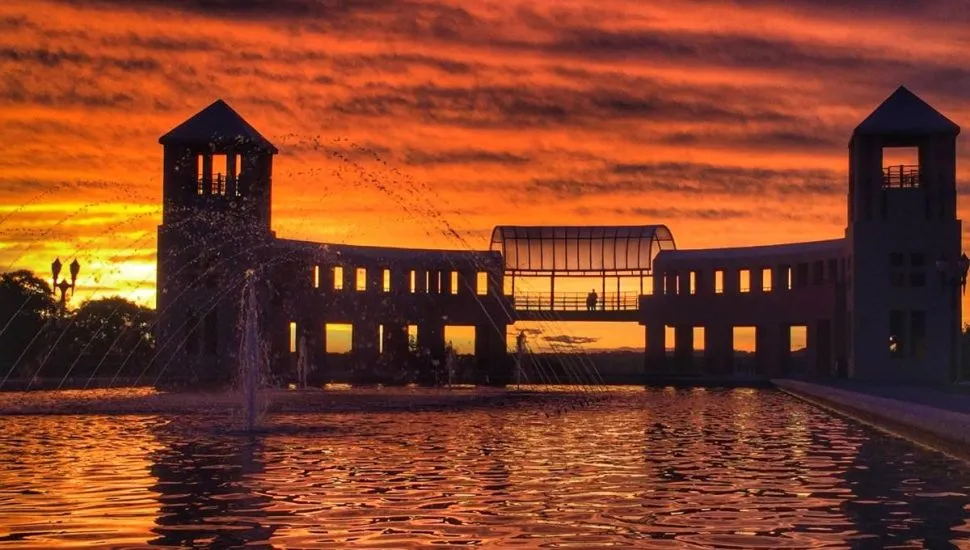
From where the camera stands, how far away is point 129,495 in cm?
1408

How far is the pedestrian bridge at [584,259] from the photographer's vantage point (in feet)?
249

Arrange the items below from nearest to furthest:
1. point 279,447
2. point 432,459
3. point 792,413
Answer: point 432,459
point 279,447
point 792,413

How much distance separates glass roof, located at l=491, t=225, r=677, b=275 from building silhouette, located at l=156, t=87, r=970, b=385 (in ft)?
0.24

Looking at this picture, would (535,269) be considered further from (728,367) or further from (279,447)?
(279,447)

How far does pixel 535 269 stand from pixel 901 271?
22.4 m

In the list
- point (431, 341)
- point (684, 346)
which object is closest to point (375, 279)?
point (431, 341)

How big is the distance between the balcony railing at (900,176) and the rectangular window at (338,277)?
25914 millimetres

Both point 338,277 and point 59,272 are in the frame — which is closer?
point 59,272

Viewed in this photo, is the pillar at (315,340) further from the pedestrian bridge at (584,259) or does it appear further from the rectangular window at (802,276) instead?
the rectangular window at (802,276)

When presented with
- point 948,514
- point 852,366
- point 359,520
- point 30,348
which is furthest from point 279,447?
point 30,348

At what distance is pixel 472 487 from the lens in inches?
593

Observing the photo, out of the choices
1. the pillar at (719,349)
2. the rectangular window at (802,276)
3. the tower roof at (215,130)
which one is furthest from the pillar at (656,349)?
the tower roof at (215,130)

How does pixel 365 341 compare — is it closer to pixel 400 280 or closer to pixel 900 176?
pixel 400 280

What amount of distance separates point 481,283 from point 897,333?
2374cm
